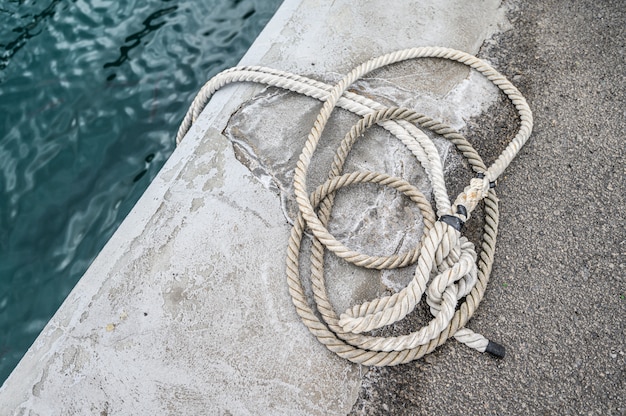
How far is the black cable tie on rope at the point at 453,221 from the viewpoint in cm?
161

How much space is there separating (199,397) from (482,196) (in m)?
1.14

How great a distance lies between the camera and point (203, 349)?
1587mm

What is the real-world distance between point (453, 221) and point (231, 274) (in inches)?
30.1

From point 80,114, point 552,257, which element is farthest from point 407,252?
point 80,114

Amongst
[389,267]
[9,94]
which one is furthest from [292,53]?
[9,94]

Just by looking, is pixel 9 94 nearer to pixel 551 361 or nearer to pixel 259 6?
pixel 259 6

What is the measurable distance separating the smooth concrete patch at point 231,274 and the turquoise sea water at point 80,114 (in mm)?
827

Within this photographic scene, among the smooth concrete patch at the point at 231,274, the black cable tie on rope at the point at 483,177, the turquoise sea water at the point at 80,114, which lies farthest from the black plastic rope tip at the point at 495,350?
the turquoise sea water at the point at 80,114

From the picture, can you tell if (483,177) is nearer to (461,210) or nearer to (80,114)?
(461,210)

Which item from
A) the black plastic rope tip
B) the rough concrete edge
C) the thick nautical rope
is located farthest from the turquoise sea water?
the black plastic rope tip

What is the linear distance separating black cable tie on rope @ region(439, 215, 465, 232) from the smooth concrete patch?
0.17m

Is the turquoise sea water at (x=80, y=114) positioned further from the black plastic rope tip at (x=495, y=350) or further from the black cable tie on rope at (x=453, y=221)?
the black plastic rope tip at (x=495, y=350)

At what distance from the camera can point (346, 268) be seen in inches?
67.4

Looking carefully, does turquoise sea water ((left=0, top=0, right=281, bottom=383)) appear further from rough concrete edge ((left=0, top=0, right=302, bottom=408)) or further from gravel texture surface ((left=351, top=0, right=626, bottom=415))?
gravel texture surface ((left=351, top=0, right=626, bottom=415))
